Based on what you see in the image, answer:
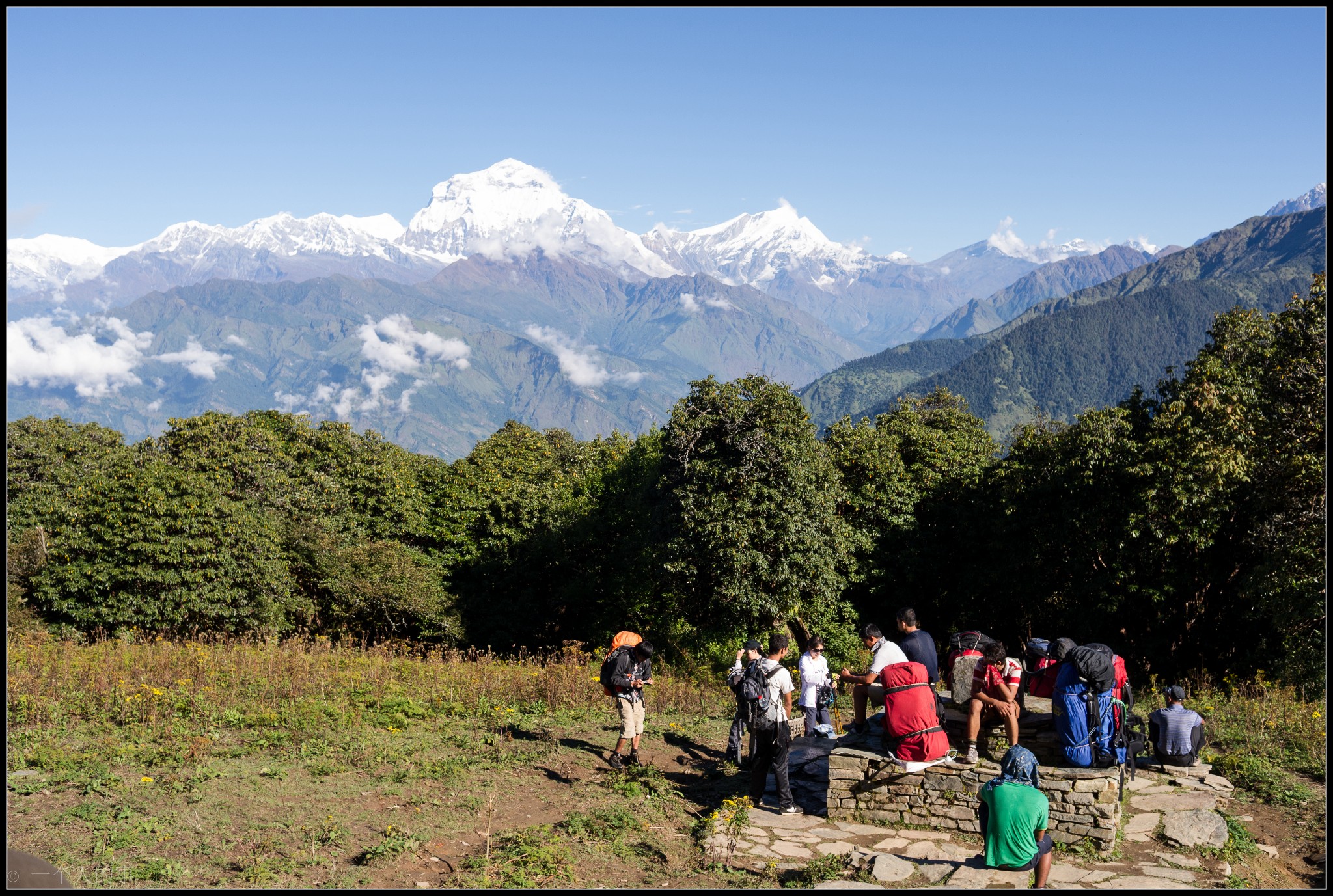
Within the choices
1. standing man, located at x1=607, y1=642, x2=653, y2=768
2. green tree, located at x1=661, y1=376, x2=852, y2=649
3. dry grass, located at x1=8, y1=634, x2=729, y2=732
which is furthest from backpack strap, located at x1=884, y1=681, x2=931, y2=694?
green tree, located at x1=661, y1=376, x2=852, y2=649

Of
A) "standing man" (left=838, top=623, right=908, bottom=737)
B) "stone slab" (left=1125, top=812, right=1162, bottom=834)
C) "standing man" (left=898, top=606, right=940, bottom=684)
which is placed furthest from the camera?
"standing man" (left=838, top=623, right=908, bottom=737)

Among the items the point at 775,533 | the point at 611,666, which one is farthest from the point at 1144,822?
the point at 775,533

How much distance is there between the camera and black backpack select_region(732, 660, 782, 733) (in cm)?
957

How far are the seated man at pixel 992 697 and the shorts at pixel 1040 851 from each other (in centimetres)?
162

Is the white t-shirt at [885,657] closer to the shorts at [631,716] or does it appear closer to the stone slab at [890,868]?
the stone slab at [890,868]

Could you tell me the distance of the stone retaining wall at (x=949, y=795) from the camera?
8.44 meters

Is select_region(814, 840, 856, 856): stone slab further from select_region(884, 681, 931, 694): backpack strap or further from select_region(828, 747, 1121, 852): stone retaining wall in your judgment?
select_region(884, 681, 931, 694): backpack strap

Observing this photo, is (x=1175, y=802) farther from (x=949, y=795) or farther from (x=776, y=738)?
(x=776, y=738)

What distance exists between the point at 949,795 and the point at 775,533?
10949 millimetres

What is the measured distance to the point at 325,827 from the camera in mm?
7938

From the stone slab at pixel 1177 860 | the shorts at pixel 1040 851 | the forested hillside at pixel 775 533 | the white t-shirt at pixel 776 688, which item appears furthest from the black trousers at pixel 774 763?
the forested hillside at pixel 775 533

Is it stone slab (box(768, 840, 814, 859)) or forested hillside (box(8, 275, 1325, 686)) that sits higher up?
forested hillside (box(8, 275, 1325, 686))

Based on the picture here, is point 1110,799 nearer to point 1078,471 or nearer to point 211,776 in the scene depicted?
point 211,776

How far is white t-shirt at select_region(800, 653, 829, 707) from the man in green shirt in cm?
451
